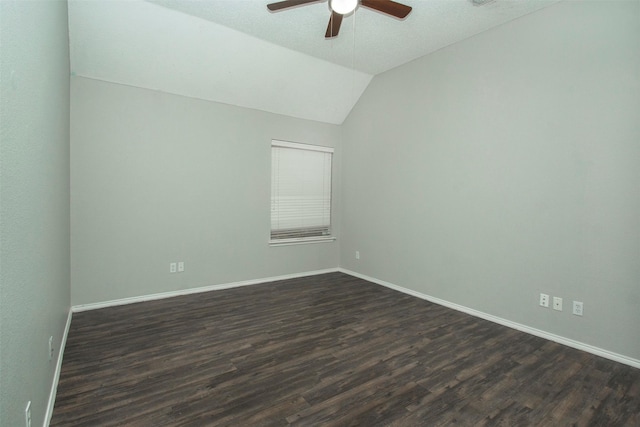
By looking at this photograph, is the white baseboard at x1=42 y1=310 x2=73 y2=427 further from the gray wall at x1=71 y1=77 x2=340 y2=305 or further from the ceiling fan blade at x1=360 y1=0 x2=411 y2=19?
the ceiling fan blade at x1=360 y1=0 x2=411 y2=19

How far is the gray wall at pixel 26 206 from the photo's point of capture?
1.01 metres

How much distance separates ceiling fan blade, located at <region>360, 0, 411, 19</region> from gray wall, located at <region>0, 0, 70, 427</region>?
6.51 ft

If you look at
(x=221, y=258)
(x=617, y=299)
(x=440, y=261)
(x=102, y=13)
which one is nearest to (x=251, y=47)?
(x=102, y=13)

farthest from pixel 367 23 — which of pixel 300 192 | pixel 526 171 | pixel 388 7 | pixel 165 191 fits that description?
pixel 165 191

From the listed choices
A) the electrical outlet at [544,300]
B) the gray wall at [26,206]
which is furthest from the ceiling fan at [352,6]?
the electrical outlet at [544,300]

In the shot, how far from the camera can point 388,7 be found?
2416mm

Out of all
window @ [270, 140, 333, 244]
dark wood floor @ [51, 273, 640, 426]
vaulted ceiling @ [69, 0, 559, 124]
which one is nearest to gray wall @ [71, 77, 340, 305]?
window @ [270, 140, 333, 244]

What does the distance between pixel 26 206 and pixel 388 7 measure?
8.37ft

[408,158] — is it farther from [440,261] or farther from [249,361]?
[249,361]

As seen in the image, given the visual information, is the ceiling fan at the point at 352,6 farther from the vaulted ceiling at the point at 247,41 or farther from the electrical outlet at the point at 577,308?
the electrical outlet at the point at 577,308

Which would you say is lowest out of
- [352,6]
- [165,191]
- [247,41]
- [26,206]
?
[26,206]

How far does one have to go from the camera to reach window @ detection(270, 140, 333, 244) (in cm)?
480

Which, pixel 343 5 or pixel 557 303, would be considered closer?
pixel 343 5

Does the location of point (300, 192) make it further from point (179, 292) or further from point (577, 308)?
point (577, 308)
